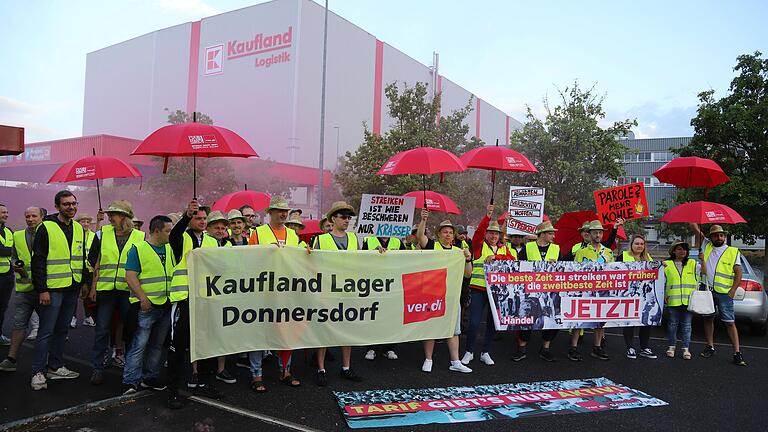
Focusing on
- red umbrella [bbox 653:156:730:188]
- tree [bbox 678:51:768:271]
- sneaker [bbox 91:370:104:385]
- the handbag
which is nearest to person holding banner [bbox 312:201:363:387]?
sneaker [bbox 91:370:104:385]

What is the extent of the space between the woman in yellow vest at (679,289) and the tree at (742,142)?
32.8 ft

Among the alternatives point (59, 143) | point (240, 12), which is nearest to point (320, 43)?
point (240, 12)

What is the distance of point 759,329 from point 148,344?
30.8 feet

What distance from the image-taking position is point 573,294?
23.9ft

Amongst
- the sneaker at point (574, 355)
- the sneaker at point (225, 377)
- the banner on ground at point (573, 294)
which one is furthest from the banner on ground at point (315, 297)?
the sneaker at point (574, 355)

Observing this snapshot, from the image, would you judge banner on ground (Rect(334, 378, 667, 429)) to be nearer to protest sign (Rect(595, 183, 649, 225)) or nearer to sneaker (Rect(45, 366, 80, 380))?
sneaker (Rect(45, 366, 80, 380))

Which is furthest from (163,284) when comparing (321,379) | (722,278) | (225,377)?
(722,278)

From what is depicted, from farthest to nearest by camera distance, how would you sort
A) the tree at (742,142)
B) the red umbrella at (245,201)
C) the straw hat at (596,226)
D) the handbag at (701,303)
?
the tree at (742,142) < the red umbrella at (245,201) < the straw hat at (596,226) < the handbag at (701,303)

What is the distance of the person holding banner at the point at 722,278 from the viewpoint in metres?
7.39

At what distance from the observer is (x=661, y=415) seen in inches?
200

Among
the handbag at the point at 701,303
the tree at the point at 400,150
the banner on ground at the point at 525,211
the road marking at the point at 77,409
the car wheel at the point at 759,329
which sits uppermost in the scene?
the tree at the point at 400,150

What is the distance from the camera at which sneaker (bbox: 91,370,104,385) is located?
5518 millimetres

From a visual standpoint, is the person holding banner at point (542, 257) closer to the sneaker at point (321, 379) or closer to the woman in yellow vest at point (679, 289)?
the woman in yellow vest at point (679, 289)

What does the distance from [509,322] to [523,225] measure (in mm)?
1799
